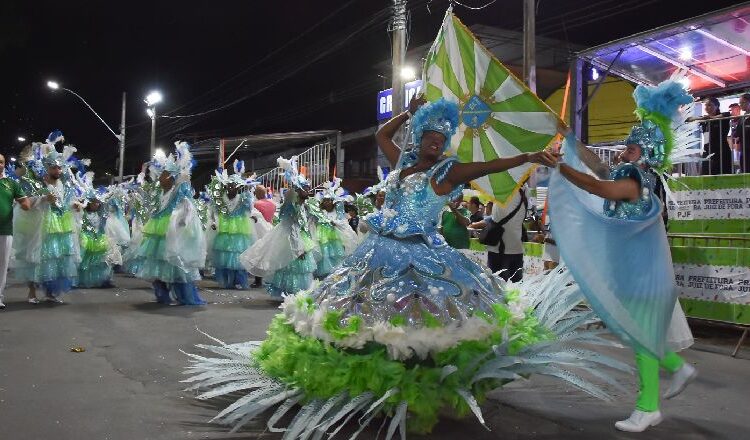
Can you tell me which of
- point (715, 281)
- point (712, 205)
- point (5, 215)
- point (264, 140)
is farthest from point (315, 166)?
point (715, 281)

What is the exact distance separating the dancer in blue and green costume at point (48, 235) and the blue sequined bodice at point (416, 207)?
6.64 metres

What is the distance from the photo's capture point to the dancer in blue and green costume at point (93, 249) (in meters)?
10.9

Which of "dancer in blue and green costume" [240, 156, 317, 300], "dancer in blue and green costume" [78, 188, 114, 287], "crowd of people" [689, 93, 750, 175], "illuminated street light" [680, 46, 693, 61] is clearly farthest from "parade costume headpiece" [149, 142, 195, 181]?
"illuminated street light" [680, 46, 693, 61]

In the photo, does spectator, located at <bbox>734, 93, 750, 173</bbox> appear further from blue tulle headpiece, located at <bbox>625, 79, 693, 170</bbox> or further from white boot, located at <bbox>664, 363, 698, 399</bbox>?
white boot, located at <bbox>664, 363, 698, 399</bbox>

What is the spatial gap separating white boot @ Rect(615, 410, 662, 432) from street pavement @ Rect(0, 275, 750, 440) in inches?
1.8

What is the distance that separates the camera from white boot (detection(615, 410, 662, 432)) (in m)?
3.64

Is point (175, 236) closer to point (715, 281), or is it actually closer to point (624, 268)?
point (624, 268)

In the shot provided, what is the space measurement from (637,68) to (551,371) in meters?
9.61

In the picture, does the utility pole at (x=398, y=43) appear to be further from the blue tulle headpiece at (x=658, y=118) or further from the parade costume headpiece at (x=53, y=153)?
the blue tulle headpiece at (x=658, y=118)

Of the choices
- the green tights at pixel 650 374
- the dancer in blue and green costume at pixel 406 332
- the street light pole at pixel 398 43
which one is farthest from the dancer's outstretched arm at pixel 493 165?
the street light pole at pixel 398 43

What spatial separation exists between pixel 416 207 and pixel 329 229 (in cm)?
770

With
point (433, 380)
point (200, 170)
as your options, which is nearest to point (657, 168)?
point (433, 380)

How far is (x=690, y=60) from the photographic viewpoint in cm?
1084

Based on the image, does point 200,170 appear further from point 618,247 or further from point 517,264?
point 618,247
